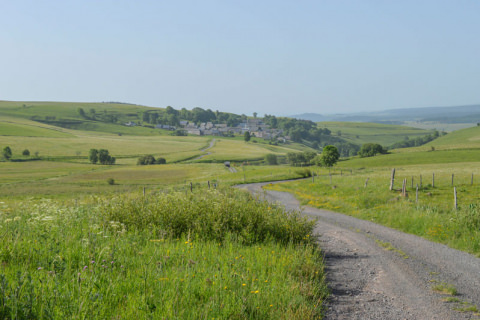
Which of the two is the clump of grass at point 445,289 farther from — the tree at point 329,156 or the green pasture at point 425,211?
the tree at point 329,156

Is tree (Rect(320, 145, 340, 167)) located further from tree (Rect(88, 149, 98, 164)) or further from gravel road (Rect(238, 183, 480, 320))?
gravel road (Rect(238, 183, 480, 320))

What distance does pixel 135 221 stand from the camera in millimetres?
10977

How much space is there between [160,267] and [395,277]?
260 inches

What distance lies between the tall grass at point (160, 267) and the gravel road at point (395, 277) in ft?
2.64

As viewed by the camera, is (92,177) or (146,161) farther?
(146,161)

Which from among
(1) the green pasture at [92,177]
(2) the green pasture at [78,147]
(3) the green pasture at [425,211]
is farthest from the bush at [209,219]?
(2) the green pasture at [78,147]

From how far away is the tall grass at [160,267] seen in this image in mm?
5242

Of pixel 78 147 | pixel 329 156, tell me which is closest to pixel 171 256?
pixel 329 156

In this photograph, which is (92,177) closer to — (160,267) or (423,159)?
(423,159)

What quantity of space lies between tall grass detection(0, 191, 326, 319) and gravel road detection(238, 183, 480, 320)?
2.64ft

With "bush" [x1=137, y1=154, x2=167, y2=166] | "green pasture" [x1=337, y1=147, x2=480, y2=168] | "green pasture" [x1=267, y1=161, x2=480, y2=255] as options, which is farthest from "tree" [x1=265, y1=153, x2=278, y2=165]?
"green pasture" [x1=267, y1=161, x2=480, y2=255]

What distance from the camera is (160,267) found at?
6.75 metres

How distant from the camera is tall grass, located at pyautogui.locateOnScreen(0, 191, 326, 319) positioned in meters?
5.24

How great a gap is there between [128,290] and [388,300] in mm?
5539
